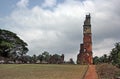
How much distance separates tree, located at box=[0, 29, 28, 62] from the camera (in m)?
73.0

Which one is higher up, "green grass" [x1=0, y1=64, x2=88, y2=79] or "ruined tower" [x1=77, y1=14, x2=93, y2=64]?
"ruined tower" [x1=77, y1=14, x2=93, y2=64]

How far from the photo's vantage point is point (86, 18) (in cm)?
7906

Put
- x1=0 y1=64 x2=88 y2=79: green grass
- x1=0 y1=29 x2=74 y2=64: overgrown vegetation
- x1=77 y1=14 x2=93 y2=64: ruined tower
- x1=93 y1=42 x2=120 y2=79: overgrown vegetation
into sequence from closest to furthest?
x1=0 y1=64 x2=88 y2=79: green grass → x1=93 y1=42 x2=120 y2=79: overgrown vegetation → x1=0 y1=29 x2=74 y2=64: overgrown vegetation → x1=77 y1=14 x2=93 y2=64: ruined tower

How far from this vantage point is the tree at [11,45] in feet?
240

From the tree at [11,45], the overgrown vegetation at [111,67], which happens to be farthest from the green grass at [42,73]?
the tree at [11,45]

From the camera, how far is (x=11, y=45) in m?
73.3

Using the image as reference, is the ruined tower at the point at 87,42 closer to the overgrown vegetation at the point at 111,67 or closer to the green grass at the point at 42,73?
the overgrown vegetation at the point at 111,67

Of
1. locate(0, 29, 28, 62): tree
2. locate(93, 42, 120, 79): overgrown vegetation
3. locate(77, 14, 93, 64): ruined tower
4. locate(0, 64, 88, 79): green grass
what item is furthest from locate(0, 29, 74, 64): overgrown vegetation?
locate(0, 64, 88, 79): green grass

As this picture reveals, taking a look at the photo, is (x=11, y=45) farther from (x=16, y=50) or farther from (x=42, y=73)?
(x=42, y=73)

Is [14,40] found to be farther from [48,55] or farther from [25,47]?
[48,55]

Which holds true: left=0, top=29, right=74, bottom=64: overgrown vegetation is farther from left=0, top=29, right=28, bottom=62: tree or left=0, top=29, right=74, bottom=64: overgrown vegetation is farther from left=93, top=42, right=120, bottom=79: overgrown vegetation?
left=93, top=42, right=120, bottom=79: overgrown vegetation

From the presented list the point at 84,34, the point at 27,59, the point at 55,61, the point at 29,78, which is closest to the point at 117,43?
the point at 55,61

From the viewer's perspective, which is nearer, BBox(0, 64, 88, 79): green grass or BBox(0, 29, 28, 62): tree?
BBox(0, 64, 88, 79): green grass

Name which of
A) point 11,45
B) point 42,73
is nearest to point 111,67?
point 42,73
